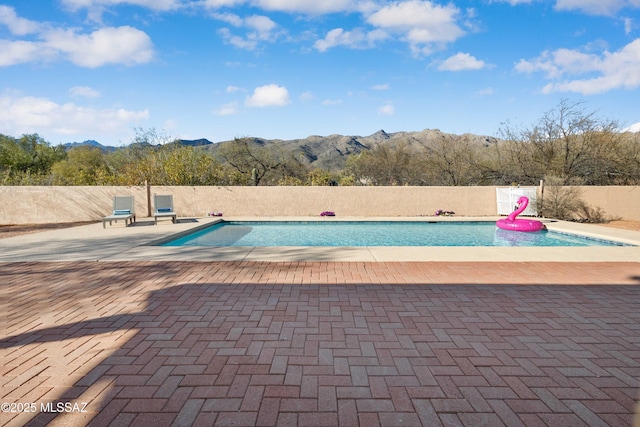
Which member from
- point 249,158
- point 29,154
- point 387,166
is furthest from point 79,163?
point 387,166

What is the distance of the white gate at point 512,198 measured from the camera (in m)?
12.5

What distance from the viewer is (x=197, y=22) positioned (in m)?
12.3

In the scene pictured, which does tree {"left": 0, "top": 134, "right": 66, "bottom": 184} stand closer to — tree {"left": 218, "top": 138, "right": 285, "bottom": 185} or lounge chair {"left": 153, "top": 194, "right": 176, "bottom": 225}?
tree {"left": 218, "top": 138, "right": 285, "bottom": 185}

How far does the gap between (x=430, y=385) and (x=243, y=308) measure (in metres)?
2.02

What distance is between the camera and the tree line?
47.7 ft

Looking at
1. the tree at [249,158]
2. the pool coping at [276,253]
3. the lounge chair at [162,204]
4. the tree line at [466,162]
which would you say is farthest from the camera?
the tree at [249,158]

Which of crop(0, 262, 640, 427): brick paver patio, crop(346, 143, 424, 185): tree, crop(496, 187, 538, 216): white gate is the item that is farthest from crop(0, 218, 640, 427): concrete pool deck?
crop(346, 143, 424, 185): tree

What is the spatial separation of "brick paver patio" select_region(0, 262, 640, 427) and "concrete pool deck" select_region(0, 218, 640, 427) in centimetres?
1

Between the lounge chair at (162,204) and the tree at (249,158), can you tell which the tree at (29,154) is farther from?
the lounge chair at (162,204)

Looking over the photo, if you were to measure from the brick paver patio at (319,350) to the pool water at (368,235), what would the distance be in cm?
437

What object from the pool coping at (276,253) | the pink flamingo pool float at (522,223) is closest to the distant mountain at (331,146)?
the pink flamingo pool float at (522,223)

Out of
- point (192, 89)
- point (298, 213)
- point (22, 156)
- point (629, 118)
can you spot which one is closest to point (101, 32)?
point (192, 89)

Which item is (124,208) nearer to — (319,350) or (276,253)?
(276,253)

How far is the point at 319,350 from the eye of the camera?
2586mm
